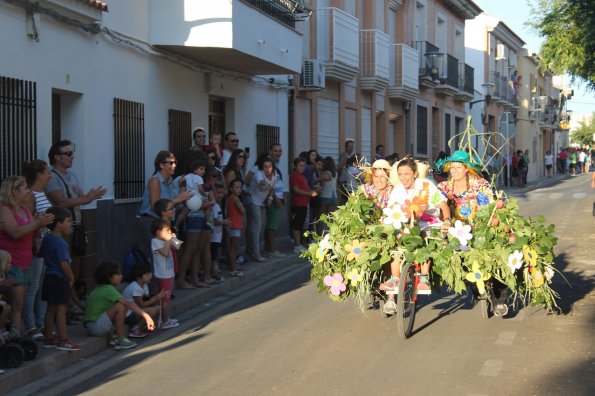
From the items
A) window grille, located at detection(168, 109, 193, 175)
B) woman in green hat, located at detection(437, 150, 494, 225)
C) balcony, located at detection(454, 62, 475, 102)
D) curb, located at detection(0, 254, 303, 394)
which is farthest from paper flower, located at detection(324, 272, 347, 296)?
balcony, located at detection(454, 62, 475, 102)

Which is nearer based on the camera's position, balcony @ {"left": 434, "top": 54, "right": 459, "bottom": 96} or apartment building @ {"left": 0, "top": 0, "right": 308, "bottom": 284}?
apartment building @ {"left": 0, "top": 0, "right": 308, "bottom": 284}

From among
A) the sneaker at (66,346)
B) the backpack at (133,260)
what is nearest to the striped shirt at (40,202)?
the backpack at (133,260)

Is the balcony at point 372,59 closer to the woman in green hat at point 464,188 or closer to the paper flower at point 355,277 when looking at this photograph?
the woman in green hat at point 464,188

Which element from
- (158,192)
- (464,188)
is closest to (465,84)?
(158,192)

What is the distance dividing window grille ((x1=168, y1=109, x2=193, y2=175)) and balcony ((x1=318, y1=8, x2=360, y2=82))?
6.78 m

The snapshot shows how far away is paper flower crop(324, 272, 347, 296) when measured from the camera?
8.94m

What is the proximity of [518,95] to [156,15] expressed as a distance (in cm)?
4247

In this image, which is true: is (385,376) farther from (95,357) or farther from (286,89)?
(286,89)

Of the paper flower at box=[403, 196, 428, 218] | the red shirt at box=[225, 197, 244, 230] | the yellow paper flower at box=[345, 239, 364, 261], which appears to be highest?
the paper flower at box=[403, 196, 428, 218]

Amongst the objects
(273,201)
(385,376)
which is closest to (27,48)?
(273,201)

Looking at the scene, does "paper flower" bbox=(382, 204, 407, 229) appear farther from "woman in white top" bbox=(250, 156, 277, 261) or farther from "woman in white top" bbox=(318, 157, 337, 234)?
"woman in white top" bbox=(318, 157, 337, 234)

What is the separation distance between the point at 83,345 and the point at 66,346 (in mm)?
207

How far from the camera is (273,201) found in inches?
583

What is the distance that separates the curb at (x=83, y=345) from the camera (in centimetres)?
729
